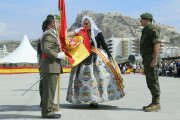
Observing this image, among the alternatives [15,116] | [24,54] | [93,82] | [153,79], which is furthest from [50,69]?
[24,54]

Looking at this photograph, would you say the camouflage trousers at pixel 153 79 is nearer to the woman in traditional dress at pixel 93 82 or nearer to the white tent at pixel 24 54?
the woman in traditional dress at pixel 93 82

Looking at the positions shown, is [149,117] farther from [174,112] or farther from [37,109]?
[37,109]

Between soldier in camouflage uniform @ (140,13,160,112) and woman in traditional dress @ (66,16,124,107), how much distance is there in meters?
0.71

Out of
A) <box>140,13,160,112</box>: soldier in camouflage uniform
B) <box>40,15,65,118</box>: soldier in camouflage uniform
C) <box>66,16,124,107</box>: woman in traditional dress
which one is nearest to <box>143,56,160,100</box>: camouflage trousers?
<box>140,13,160,112</box>: soldier in camouflage uniform

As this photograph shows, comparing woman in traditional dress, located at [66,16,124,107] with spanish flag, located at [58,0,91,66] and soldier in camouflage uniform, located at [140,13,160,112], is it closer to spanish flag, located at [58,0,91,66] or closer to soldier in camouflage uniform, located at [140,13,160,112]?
spanish flag, located at [58,0,91,66]

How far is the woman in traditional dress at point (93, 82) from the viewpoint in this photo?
948cm

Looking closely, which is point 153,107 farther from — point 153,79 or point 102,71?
point 102,71

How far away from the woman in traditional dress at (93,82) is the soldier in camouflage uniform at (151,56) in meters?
0.71

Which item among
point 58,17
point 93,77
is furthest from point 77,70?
point 58,17

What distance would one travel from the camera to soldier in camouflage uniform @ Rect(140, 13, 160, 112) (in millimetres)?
9102

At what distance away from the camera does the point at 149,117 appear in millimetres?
8078

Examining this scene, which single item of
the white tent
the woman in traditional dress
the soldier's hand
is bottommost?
the woman in traditional dress

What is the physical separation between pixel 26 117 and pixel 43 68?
2.88 feet

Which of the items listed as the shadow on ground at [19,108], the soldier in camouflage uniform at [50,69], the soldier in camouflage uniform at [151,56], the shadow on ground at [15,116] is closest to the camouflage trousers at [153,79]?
the soldier in camouflage uniform at [151,56]
